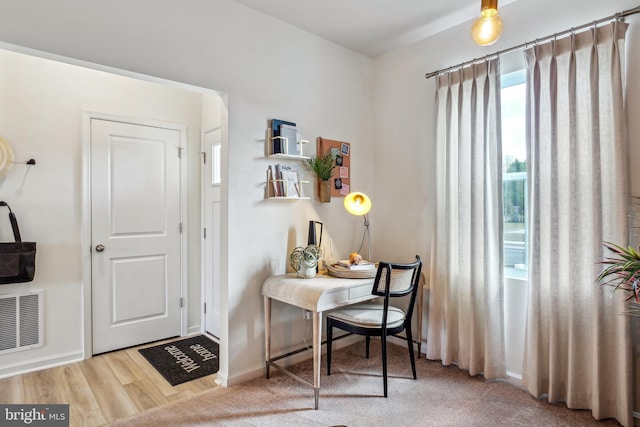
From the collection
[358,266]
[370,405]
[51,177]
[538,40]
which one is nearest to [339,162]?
[358,266]

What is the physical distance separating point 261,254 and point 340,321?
0.76 metres

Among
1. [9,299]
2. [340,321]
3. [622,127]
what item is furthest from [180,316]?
[622,127]

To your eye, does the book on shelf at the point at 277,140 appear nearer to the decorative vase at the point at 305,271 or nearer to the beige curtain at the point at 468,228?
the decorative vase at the point at 305,271

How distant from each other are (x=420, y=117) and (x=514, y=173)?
0.94m

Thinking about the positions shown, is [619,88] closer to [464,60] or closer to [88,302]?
[464,60]

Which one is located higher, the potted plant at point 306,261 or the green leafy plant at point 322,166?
the green leafy plant at point 322,166

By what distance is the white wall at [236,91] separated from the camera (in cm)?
207

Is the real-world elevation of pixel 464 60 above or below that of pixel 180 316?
above

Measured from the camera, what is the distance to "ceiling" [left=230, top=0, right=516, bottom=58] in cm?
266

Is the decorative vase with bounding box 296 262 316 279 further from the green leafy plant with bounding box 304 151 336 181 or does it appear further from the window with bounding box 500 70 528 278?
the window with bounding box 500 70 528 278

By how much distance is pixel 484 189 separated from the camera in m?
2.60

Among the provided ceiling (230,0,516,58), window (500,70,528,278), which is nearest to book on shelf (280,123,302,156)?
ceiling (230,0,516,58)

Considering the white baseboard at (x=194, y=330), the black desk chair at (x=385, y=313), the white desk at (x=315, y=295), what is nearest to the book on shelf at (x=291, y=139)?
the white desk at (x=315, y=295)

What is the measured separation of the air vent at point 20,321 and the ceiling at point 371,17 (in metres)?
2.72
